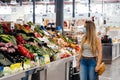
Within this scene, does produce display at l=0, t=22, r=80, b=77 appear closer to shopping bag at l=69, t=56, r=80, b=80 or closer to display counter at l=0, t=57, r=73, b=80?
display counter at l=0, t=57, r=73, b=80

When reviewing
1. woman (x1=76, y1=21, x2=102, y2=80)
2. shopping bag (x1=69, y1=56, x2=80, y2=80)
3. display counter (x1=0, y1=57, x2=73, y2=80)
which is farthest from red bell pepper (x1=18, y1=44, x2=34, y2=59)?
shopping bag (x1=69, y1=56, x2=80, y2=80)

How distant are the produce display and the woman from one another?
0.53 m

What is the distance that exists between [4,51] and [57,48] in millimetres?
1609

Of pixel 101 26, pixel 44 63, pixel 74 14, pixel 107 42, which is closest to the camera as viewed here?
pixel 44 63

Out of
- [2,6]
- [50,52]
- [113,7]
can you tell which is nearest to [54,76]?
[50,52]

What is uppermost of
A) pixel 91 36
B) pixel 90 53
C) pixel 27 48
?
pixel 91 36

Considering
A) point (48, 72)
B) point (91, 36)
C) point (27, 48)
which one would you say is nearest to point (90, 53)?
point (91, 36)

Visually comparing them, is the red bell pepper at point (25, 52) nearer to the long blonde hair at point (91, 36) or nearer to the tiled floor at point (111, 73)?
the long blonde hair at point (91, 36)

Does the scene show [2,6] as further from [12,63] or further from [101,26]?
[12,63]

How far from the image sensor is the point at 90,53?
16.6 feet

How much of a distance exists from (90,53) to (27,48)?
109 centimetres

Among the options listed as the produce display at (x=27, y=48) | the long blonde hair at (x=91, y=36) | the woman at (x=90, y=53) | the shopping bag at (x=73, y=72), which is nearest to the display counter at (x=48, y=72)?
the produce display at (x=27, y=48)

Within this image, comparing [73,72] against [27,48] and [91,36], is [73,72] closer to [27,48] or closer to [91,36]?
[91,36]

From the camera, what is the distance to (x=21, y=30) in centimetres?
541
